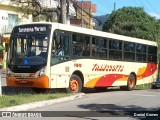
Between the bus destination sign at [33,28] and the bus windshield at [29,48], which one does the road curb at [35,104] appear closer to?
the bus windshield at [29,48]

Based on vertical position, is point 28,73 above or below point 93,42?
below

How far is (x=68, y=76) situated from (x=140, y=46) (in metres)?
8.21

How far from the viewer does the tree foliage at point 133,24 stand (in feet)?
137

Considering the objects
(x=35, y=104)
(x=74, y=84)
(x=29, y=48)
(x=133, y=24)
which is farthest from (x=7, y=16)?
(x=35, y=104)

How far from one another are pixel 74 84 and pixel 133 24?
81.7 feet

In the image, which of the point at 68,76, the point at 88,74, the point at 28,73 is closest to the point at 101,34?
the point at 88,74

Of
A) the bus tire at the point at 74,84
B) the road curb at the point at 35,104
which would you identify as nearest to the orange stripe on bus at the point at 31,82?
the road curb at the point at 35,104

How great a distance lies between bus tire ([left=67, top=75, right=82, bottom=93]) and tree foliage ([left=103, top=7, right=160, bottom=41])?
23089 mm

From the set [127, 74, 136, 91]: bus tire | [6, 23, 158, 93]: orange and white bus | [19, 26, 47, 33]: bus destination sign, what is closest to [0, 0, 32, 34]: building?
[127, 74, 136, 91]: bus tire

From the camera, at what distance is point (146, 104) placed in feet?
52.0

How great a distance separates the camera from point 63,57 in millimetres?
17719

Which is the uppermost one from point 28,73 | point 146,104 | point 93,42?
point 93,42

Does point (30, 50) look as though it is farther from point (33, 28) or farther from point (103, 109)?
point (103, 109)

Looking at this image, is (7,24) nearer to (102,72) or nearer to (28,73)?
(102,72)
